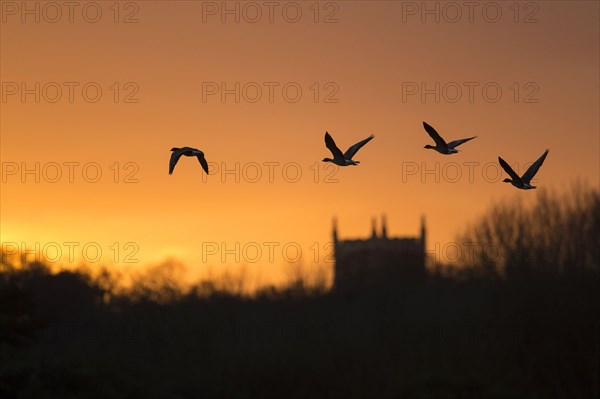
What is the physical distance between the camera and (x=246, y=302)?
93062mm

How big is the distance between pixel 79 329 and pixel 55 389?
37086mm

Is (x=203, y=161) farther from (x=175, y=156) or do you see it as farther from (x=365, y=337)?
(x=365, y=337)

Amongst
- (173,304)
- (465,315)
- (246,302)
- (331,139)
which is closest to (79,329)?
(173,304)

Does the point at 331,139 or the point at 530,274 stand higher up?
the point at 331,139

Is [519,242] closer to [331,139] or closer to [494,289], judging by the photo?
[494,289]

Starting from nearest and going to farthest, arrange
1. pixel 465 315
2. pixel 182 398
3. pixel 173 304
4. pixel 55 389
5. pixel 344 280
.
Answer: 1. pixel 55 389
2. pixel 182 398
3. pixel 465 315
4. pixel 173 304
5. pixel 344 280

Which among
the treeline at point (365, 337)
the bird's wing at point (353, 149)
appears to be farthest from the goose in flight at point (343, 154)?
the treeline at point (365, 337)

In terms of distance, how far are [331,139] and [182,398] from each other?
31.7 meters

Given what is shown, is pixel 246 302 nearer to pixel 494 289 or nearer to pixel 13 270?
pixel 13 270

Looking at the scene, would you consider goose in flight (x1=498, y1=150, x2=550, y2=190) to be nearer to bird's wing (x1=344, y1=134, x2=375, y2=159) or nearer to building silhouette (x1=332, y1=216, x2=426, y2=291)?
bird's wing (x1=344, y1=134, x2=375, y2=159)

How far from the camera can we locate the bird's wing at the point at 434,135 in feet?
79.6

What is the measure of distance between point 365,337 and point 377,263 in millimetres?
56600

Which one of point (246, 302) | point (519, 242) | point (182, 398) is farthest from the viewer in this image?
point (246, 302)

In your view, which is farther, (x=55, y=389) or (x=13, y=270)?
(x=13, y=270)
